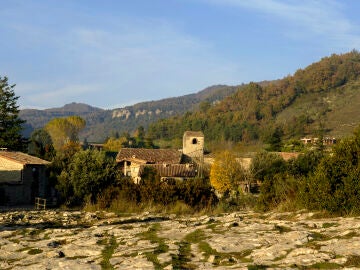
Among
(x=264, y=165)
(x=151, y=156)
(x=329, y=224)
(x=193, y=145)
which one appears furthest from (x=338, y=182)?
(x=193, y=145)

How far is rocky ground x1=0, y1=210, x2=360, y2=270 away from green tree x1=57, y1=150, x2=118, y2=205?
592 inches

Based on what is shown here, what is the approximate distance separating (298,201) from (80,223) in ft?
25.9

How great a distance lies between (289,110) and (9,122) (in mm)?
114478

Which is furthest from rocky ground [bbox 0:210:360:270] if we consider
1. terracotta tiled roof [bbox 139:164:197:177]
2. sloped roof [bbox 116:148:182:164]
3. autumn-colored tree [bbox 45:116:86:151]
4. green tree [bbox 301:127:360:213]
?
autumn-colored tree [bbox 45:116:86:151]

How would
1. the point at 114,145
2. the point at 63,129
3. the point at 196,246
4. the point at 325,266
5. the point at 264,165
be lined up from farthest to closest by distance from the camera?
1. the point at 114,145
2. the point at 63,129
3. the point at 264,165
4. the point at 196,246
5. the point at 325,266

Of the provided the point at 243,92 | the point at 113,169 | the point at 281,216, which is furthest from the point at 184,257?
the point at 243,92

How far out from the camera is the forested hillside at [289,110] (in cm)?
12444

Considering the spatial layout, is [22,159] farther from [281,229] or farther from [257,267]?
[257,267]

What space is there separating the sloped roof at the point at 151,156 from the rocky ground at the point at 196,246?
51552 millimetres

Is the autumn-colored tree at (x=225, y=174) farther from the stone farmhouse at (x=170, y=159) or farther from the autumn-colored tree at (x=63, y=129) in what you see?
the autumn-colored tree at (x=63, y=129)

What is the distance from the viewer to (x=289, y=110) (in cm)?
15938

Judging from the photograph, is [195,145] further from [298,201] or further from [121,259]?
[121,259]

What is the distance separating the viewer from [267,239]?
11102 millimetres

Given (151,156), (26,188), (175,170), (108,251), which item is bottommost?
(26,188)
